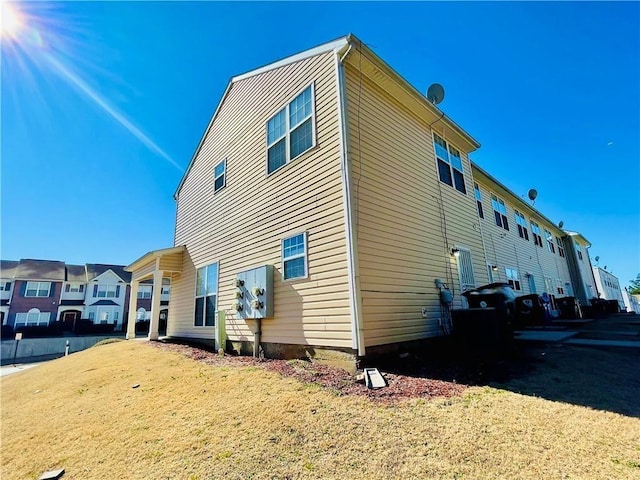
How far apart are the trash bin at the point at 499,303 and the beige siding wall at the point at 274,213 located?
348 centimetres

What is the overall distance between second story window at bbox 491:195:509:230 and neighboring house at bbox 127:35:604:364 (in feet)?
16.0

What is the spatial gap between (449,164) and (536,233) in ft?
42.4

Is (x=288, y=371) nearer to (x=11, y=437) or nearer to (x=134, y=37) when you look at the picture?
(x=11, y=437)

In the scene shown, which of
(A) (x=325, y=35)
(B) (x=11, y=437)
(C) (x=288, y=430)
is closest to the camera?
(C) (x=288, y=430)

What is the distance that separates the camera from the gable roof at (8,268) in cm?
3231

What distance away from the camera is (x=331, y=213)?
5898mm

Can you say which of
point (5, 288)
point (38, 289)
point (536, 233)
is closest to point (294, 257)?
point (536, 233)

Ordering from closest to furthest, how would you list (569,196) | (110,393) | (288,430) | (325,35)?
(288,430)
(110,393)
(325,35)
(569,196)

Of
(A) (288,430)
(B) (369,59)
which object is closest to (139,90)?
(B) (369,59)

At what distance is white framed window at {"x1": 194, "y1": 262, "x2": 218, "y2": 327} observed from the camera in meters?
9.76

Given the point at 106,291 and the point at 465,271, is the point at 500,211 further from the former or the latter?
the point at 106,291

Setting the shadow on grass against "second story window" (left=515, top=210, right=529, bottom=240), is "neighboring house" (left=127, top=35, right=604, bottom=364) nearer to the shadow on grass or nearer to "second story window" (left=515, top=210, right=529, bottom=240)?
the shadow on grass

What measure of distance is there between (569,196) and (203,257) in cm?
2480

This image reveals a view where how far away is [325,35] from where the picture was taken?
25.5 feet
